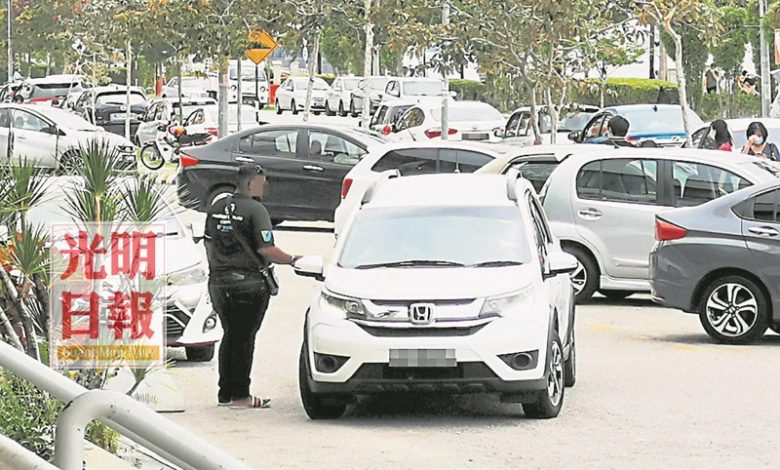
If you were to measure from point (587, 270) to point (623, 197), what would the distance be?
33.7 inches

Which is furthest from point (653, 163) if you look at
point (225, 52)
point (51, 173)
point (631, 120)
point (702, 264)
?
point (225, 52)

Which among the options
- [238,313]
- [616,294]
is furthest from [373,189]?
[616,294]

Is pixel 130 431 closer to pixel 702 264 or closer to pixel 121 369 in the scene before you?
pixel 121 369

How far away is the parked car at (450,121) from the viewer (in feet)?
128

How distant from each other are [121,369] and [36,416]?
0.75m

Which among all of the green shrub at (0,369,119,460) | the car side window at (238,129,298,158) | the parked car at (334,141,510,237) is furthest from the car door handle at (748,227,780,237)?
Result: the car side window at (238,129,298,158)

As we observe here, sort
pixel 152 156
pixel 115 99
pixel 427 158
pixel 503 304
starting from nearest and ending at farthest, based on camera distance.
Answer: pixel 503 304 → pixel 427 158 → pixel 152 156 → pixel 115 99

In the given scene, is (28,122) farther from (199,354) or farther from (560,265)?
(560,265)

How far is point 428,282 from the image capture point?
10.9 metres

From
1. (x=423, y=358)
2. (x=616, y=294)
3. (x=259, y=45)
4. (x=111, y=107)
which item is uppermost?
(x=259, y=45)

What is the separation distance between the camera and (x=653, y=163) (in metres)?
17.3

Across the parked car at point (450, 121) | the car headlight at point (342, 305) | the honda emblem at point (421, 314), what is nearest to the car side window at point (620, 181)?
the car headlight at point (342, 305)

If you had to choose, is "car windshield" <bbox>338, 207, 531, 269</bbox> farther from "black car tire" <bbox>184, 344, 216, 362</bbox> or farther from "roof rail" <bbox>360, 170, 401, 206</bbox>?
"black car tire" <bbox>184, 344, 216, 362</bbox>

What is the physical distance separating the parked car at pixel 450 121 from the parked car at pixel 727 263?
23255 mm
